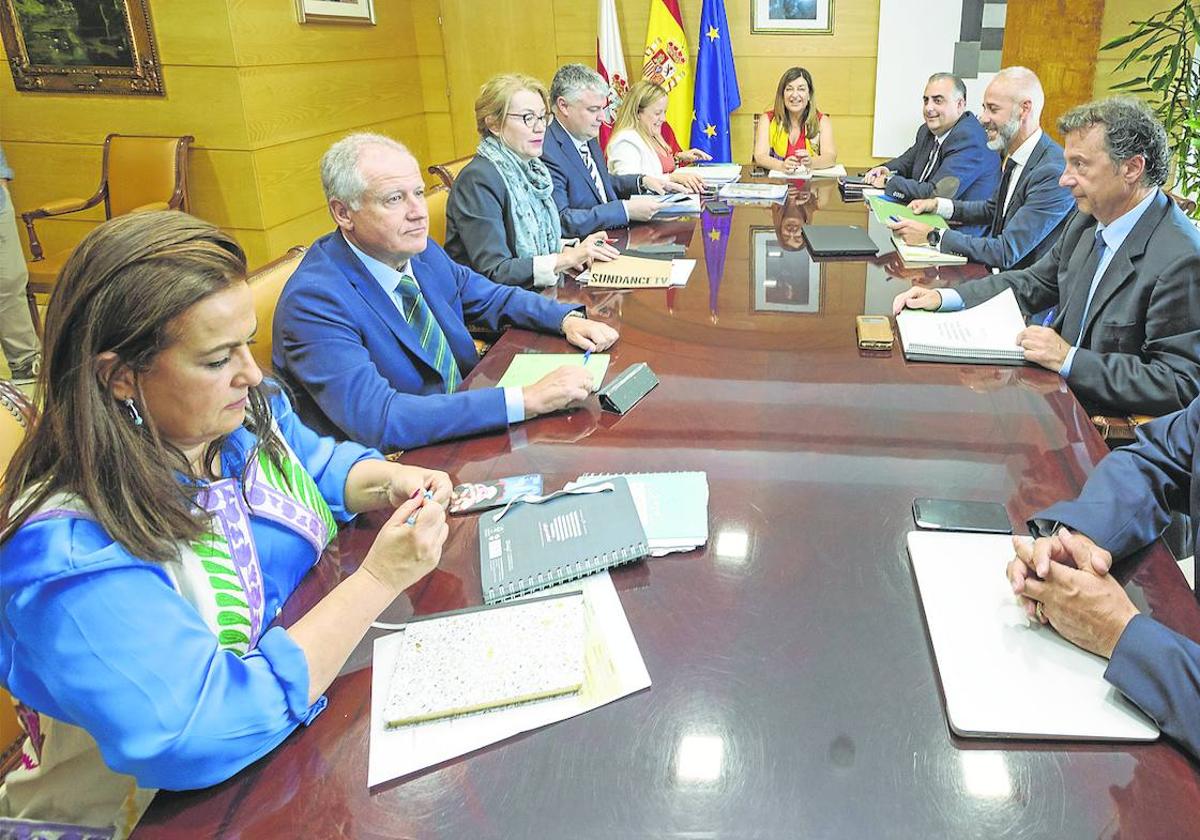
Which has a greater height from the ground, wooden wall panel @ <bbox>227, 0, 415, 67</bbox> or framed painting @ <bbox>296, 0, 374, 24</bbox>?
framed painting @ <bbox>296, 0, 374, 24</bbox>

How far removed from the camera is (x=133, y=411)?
87 centimetres

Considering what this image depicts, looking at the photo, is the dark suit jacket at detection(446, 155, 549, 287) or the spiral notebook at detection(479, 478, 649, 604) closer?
the spiral notebook at detection(479, 478, 649, 604)

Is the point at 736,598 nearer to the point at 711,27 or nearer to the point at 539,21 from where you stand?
the point at 711,27

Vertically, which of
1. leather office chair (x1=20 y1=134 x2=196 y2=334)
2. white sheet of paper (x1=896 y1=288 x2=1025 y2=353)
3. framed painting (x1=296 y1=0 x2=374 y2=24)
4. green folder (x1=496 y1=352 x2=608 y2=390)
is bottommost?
green folder (x1=496 y1=352 x2=608 y2=390)

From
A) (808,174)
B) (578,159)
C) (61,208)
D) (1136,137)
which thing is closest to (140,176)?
(61,208)

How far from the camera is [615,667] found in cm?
91

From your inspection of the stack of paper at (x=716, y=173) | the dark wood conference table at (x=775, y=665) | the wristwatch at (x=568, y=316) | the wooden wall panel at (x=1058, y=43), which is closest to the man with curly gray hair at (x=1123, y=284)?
the dark wood conference table at (x=775, y=665)

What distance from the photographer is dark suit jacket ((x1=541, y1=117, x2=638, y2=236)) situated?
10.2 feet

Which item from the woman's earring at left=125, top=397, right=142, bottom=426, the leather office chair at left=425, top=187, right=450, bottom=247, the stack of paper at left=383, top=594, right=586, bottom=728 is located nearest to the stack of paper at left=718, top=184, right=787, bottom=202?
the leather office chair at left=425, top=187, right=450, bottom=247

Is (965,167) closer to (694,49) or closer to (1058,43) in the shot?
(1058,43)

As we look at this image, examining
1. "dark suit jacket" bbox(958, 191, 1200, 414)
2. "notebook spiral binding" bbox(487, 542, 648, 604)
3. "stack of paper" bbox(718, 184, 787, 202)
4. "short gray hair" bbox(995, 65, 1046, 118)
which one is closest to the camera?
"notebook spiral binding" bbox(487, 542, 648, 604)

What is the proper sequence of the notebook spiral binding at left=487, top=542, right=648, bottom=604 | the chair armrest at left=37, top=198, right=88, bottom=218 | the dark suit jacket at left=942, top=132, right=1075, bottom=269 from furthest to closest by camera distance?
the chair armrest at left=37, top=198, right=88, bottom=218 < the dark suit jacket at left=942, top=132, right=1075, bottom=269 < the notebook spiral binding at left=487, top=542, right=648, bottom=604

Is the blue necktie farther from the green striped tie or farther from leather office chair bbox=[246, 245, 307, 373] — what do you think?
leather office chair bbox=[246, 245, 307, 373]

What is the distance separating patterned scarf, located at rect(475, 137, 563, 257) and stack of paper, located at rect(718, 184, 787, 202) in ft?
3.26
